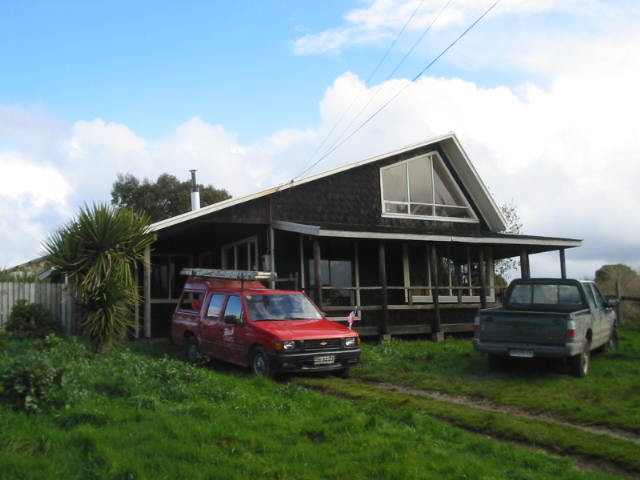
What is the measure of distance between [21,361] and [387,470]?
14.2 ft

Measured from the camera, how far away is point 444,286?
20.6m

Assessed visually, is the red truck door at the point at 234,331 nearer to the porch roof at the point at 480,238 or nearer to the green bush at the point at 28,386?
the porch roof at the point at 480,238

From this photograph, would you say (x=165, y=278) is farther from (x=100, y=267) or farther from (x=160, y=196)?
(x=160, y=196)

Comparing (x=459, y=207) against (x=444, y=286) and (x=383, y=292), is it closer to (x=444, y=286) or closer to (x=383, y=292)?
(x=444, y=286)

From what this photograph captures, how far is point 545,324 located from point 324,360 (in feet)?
12.4

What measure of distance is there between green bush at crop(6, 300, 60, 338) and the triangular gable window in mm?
9644

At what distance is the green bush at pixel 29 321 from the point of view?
1504cm

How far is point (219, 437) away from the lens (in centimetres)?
663

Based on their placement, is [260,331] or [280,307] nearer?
[260,331]

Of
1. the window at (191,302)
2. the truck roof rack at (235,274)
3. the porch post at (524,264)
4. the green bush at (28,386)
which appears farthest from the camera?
the porch post at (524,264)

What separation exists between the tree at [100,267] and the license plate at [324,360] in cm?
422

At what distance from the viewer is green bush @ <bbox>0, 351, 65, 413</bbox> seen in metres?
7.23

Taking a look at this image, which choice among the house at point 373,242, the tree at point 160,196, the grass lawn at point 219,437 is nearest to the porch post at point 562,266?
the house at point 373,242

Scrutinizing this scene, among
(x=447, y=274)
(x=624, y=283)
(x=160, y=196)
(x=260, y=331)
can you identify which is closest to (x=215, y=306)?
(x=260, y=331)
